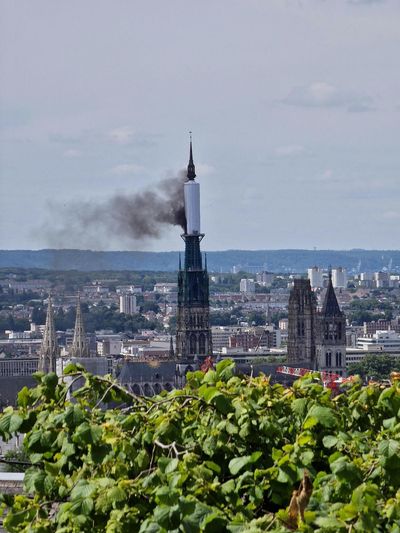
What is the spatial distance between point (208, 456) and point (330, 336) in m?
89.1

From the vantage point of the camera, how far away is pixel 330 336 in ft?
337

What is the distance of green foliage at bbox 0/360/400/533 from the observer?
40.2 ft

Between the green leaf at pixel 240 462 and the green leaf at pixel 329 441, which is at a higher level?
the green leaf at pixel 329 441

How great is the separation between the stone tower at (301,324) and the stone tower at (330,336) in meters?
0.69

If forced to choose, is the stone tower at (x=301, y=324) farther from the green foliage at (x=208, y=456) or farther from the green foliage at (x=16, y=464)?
the green foliage at (x=208, y=456)

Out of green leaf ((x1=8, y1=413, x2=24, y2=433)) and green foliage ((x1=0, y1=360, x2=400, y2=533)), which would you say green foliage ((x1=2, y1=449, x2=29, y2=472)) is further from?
green foliage ((x1=0, y1=360, x2=400, y2=533))

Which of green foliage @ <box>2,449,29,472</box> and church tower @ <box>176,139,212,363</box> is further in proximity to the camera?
church tower @ <box>176,139,212,363</box>

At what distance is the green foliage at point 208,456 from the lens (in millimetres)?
12258

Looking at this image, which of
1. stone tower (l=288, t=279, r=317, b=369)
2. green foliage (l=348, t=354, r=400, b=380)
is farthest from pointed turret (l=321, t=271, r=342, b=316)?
green foliage (l=348, t=354, r=400, b=380)

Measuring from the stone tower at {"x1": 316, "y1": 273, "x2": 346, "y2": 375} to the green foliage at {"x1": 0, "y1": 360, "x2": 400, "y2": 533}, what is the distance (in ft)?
285

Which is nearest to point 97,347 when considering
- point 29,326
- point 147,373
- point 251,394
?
point 29,326

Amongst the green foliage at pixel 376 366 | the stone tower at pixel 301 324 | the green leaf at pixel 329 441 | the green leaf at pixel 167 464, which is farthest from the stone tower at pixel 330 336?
the green leaf at pixel 167 464

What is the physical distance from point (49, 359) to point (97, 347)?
1689 inches

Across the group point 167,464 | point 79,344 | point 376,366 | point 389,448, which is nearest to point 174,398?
point 167,464
